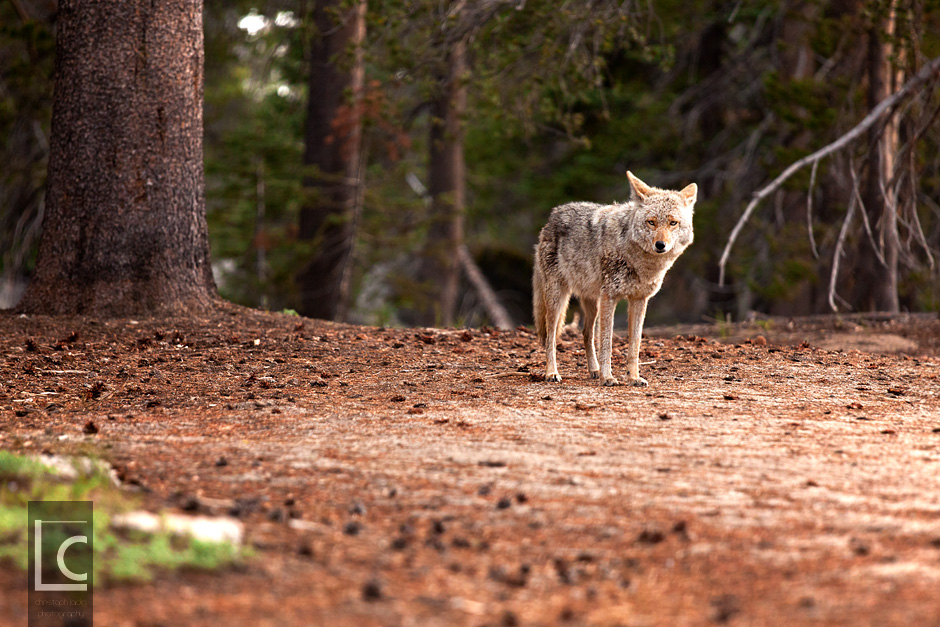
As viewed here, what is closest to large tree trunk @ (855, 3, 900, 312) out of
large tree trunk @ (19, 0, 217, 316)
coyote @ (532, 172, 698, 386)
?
coyote @ (532, 172, 698, 386)

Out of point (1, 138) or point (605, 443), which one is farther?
point (1, 138)

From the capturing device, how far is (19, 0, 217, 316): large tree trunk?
864cm

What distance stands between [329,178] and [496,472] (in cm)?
1115

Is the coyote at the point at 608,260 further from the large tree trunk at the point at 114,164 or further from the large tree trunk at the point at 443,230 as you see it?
the large tree trunk at the point at 443,230

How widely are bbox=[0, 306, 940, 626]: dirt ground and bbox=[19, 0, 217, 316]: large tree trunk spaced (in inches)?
18.2

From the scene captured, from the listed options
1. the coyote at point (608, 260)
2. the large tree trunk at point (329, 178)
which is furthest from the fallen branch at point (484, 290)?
the coyote at point (608, 260)

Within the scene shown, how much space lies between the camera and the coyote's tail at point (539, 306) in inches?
305

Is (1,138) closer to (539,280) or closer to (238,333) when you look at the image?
(238,333)

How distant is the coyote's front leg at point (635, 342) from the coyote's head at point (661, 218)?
535 millimetres

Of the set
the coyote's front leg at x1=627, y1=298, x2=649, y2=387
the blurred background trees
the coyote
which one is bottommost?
the coyote's front leg at x1=627, y1=298, x2=649, y2=387

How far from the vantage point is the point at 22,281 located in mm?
16547

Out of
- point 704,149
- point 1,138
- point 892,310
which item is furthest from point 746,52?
point 1,138

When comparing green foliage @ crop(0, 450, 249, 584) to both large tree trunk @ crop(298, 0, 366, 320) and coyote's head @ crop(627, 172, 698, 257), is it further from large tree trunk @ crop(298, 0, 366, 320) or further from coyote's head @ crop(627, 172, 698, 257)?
large tree trunk @ crop(298, 0, 366, 320)

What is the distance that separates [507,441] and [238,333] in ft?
13.9
